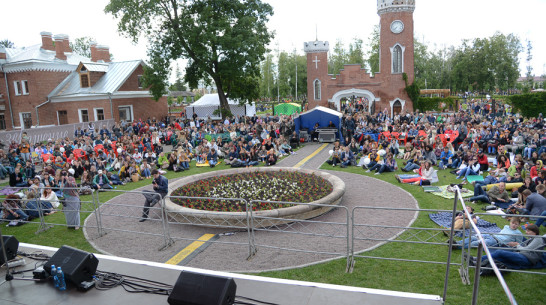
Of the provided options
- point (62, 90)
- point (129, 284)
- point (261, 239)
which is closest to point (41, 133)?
point (62, 90)

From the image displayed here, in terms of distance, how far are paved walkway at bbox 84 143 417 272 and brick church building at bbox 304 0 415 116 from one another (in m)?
28.3

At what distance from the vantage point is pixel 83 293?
20.9 ft

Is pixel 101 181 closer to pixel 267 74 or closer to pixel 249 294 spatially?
pixel 249 294

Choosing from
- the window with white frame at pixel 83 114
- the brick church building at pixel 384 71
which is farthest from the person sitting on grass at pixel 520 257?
the window with white frame at pixel 83 114

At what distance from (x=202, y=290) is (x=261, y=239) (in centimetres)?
406

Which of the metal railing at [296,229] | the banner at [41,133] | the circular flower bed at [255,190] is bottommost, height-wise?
the metal railing at [296,229]

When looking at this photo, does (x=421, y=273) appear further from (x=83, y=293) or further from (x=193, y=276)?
(x=83, y=293)

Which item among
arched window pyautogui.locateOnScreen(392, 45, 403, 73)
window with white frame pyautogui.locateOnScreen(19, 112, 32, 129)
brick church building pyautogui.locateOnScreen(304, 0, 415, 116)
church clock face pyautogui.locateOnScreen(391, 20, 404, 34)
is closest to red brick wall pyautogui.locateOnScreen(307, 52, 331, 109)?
brick church building pyautogui.locateOnScreen(304, 0, 415, 116)

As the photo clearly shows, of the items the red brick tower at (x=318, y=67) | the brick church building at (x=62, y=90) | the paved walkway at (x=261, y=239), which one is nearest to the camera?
the paved walkway at (x=261, y=239)

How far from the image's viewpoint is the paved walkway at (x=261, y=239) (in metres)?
8.14

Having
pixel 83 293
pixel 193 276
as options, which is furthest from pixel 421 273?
pixel 83 293

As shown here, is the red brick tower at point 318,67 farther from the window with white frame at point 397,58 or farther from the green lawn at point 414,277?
the green lawn at point 414,277

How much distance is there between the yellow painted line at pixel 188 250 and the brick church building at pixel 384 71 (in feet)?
110

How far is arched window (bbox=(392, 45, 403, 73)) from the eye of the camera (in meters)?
38.2
